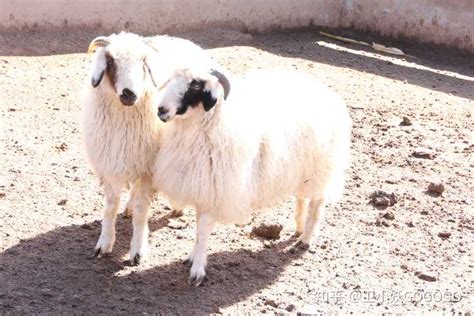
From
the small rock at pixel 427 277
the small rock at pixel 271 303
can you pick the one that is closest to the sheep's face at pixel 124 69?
the small rock at pixel 271 303

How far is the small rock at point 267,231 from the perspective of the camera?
616 cm

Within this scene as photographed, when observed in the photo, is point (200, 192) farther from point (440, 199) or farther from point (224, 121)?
point (440, 199)

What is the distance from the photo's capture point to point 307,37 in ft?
39.6

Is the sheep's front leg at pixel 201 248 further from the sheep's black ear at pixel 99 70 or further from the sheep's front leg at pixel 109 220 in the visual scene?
the sheep's black ear at pixel 99 70

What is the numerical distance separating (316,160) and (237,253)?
83cm

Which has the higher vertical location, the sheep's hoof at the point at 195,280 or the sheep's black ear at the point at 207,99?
the sheep's black ear at the point at 207,99

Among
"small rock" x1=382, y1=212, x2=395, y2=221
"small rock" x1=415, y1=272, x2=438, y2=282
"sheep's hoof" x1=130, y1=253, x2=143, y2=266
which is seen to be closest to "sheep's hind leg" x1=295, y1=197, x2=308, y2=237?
"small rock" x1=382, y1=212, x2=395, y2=221

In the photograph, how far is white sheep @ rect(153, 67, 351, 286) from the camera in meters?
5.13

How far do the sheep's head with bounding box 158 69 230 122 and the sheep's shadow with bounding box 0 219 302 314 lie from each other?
1056 mm

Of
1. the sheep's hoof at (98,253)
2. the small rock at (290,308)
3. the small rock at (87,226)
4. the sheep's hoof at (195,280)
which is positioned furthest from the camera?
the small rock at (87,226)

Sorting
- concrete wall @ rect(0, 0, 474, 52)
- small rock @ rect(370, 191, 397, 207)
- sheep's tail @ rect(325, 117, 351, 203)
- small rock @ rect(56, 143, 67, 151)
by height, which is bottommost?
small rock @ rect(370, 191, 397, 207)

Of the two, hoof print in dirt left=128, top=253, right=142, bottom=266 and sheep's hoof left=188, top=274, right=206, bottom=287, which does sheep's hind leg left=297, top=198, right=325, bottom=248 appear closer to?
sheep's hoof left=188, top=274, right=206, bottom=287

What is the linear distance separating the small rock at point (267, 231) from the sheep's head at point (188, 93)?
1.38 meters

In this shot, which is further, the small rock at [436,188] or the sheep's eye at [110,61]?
the small rock at [436,188]
